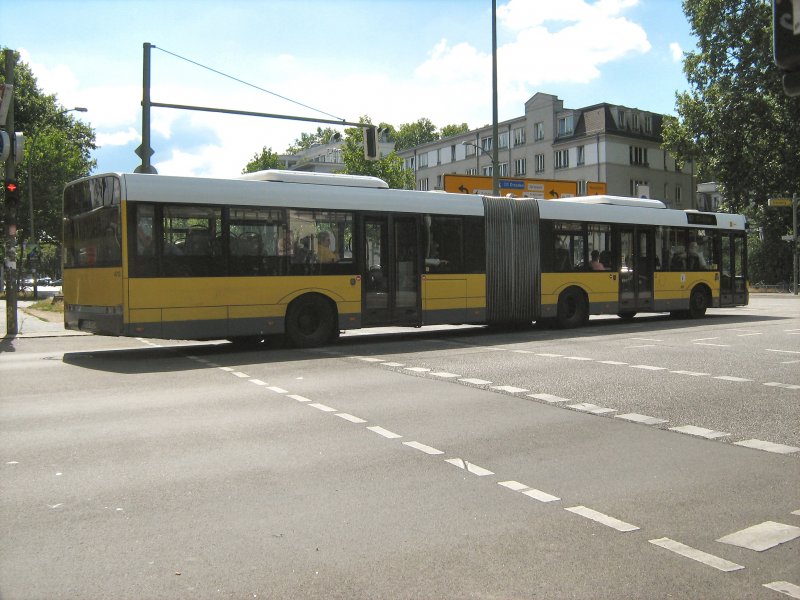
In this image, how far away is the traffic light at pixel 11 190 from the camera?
59.8 feet

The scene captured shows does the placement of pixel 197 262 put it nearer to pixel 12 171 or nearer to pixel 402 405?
pixel 402 405

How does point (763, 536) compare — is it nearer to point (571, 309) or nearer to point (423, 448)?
point (423, 448)

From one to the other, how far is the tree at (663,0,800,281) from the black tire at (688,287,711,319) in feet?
83.9

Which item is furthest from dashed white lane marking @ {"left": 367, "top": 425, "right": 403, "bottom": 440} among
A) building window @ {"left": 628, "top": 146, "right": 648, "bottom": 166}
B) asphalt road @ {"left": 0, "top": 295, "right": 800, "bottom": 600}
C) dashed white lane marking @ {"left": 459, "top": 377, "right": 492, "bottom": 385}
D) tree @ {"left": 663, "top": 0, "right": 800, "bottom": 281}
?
building window @ {"left": 628, "top": 146, "right": 648, "bottom": 166}

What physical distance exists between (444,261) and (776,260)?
44.5m

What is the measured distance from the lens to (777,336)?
51.9 feet

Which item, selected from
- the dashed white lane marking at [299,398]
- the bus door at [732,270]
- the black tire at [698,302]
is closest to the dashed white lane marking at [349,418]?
the dashed white lane marking at [299,398]

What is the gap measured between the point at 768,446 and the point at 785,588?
10.1 ft

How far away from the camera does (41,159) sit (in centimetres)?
5141

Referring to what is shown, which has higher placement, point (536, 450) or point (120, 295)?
point (120, 295)

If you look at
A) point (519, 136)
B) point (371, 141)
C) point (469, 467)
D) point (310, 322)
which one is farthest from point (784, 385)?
point (519, 136)

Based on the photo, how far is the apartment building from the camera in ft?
213

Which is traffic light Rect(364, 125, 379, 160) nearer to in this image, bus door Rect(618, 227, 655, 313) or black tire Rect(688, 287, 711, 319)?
bus door Rect(618, 227, 655, 313)

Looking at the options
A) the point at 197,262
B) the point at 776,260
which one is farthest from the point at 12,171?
the point at 776,260
